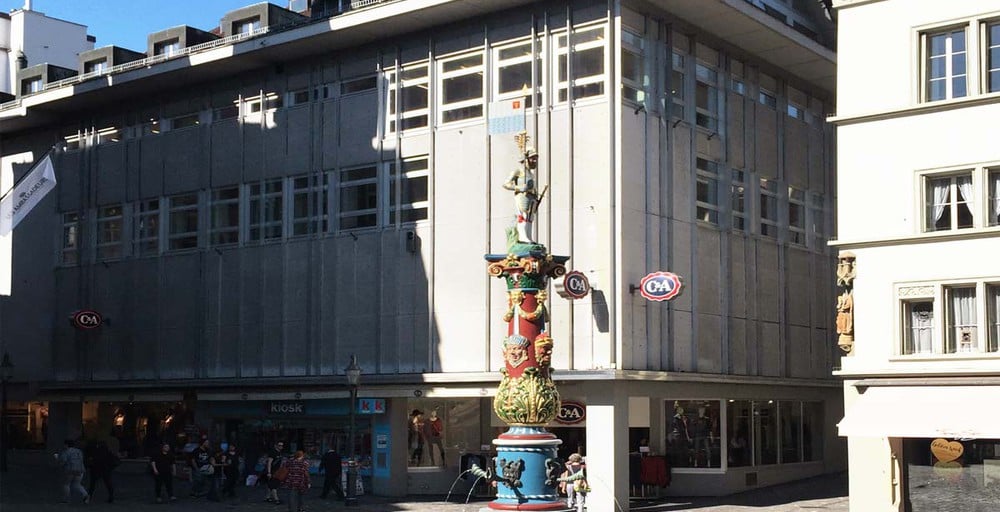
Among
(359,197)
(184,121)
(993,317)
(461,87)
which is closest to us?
(993,317)

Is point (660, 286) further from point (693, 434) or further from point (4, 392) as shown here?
point (4, 392)

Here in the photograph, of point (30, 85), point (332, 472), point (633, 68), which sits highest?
point (30, 85)

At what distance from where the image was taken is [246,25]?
151 feet

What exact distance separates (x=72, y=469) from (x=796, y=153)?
23898 millimetres

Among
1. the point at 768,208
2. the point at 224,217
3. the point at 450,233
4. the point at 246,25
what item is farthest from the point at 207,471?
the point at 768,208

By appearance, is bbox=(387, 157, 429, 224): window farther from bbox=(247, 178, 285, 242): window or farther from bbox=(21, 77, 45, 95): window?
bbox=(21, 77, 45, 95): window

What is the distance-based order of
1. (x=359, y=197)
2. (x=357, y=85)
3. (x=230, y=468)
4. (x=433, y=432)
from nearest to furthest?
(x=230, y=468), (x=433, y=432), (x=359, y=197), (x=357, y=85)

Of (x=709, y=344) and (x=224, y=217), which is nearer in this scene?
(x=709, y=344)

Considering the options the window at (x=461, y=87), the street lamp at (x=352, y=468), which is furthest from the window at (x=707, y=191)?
the street lamp at (x=352, y=468)

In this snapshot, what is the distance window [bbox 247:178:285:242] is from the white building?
1115 inches

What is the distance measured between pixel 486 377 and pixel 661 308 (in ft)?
16.6

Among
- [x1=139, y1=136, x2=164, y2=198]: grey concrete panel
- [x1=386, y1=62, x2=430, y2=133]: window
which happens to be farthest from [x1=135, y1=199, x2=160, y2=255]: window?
[x1=386, y1=62, x2=430, y2=133]: window

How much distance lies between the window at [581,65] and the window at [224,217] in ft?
41.4

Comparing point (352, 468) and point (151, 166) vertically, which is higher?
point (151, 166)
